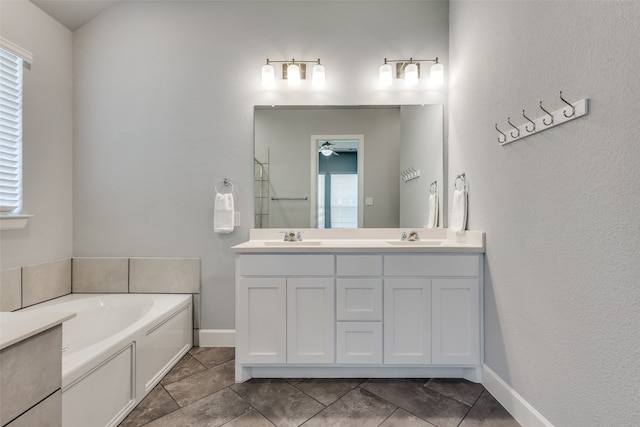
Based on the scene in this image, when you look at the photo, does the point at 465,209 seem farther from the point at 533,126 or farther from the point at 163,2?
the point at 163,2

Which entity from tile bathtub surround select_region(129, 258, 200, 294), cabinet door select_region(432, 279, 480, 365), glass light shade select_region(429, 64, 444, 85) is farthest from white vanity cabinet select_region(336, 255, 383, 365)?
glass light shade select_region(429, 64, 444, 85)

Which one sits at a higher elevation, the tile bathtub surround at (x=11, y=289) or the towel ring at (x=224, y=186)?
the towel ring at (x=224, y=186)

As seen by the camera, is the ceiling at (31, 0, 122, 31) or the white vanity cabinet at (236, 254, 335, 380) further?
the ceiling at (31, 0, 122, 31)

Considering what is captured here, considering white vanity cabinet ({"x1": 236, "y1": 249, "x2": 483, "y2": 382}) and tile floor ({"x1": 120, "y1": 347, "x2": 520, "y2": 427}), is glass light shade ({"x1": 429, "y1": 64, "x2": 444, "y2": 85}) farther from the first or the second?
tile floor ({"x1": 120, "y1": 347, "x2": 520, "y2": 427})

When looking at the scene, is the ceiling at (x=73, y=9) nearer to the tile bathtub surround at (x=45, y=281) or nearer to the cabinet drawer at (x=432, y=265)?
the tile bathtub surround at (x=45, y=281)

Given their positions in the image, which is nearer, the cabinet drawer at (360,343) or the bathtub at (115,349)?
the bathtub at (115,349)

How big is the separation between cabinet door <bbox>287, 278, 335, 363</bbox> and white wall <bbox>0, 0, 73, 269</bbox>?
1.80 m

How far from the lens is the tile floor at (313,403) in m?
1.44

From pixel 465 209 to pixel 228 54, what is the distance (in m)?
2.11

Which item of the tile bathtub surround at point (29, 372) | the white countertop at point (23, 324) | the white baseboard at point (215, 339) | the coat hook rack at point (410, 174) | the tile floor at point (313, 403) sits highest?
the coat hook rack at point (410, 174)

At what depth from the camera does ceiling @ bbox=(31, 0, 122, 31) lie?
202 centimetres

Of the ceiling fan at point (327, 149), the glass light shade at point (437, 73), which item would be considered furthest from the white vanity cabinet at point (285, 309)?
the glass light shade at point (437, 73)

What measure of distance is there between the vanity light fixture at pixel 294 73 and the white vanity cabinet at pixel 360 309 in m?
1.33

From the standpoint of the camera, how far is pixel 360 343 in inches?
68.8
